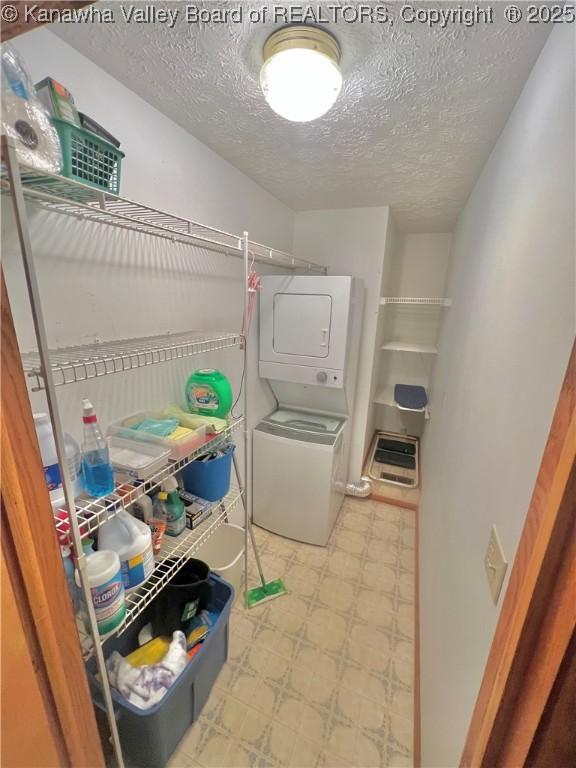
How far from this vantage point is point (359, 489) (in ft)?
8.94

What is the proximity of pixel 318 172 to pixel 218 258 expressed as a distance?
0.78 metres

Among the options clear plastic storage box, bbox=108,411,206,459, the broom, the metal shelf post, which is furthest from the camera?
the broom

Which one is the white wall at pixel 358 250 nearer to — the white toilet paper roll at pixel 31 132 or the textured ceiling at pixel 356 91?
the textured ceiling at pixel 356 91

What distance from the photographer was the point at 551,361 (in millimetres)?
610

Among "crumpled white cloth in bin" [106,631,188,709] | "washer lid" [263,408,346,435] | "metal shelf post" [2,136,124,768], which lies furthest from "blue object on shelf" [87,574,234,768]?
"washer lid" [263,408,346,435]

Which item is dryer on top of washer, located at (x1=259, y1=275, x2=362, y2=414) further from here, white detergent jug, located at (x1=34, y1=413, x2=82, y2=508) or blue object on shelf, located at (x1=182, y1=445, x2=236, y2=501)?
white detergent jug, located at (x1=34, y1=413, x2=82, y2=508)

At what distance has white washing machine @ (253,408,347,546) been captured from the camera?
6.84 feet

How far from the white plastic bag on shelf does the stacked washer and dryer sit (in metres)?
1.49

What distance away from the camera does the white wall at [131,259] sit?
3.04ft

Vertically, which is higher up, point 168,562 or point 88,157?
point 88,157

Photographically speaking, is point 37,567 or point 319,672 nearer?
point 37,567

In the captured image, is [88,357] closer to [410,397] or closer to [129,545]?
[129,545]

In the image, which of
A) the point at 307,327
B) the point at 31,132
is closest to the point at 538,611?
the point at 31,132

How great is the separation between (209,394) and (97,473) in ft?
2.03
